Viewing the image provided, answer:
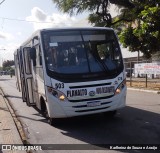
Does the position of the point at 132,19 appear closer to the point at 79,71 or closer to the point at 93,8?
the point at 93,8

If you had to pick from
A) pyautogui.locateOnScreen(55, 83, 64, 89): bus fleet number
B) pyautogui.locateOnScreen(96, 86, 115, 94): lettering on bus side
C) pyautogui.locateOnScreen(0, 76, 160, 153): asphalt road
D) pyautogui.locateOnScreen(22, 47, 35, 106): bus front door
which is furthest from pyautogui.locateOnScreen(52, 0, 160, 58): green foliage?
pyautogui.locateOnScreen(55, 83, 64, 89): bus fleet number

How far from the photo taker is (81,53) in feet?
28.4

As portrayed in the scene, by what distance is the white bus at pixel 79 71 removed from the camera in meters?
8.22

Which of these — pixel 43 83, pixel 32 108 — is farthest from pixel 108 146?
pixel 32 108

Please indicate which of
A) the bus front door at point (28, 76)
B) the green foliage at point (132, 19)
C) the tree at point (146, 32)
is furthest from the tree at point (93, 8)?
the bus front door at point (28, 76)

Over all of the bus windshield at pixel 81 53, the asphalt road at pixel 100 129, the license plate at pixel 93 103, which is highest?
the bus windshield at pixel 81 53

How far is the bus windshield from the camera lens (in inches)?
332

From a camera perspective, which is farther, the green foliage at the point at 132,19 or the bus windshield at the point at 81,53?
the green foliage at the point at 132,19

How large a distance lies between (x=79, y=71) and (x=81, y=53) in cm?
56

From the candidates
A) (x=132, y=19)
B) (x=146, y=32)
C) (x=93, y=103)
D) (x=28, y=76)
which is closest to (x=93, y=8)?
(x=132, y=19)

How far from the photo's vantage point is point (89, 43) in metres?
8.87

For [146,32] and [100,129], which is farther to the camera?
[146,32]

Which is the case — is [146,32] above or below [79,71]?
above

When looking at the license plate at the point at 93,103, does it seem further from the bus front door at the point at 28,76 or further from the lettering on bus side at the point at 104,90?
the bus front door at the point at 28,76
